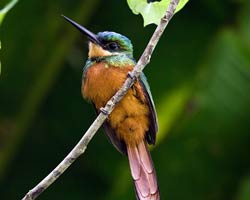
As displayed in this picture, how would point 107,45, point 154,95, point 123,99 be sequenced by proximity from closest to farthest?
point 123,99 < point 107,45 < point 154,95

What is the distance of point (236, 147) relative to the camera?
401cm

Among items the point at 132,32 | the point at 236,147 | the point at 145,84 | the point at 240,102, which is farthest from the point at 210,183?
the point at 145,84

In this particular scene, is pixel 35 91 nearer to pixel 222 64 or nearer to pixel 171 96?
pixel 171 96

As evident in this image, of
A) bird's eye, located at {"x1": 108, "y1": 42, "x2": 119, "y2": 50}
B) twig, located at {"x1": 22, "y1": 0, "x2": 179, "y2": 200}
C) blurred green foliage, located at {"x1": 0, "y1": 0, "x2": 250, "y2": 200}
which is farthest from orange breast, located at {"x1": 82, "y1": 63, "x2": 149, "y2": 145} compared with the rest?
blurred green foliage, located at {"x1": 0, "y1": 0, "x2": 250, "y2": 200}

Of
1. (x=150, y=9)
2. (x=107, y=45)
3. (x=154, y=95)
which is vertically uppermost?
(x=150, y=9)

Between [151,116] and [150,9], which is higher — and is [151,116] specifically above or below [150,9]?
below

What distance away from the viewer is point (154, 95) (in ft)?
13.1

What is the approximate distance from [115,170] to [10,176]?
2.13 ft

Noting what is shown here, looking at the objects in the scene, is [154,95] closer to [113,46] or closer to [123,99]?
[113,46]

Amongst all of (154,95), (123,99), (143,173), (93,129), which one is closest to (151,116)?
(123,99)

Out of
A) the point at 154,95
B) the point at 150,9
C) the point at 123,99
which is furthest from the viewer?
the point at 154,95

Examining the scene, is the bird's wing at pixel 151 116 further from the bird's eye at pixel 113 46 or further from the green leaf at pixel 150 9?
the green leaf at pixel 150 9

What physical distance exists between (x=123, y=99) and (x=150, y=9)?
73 centimetres

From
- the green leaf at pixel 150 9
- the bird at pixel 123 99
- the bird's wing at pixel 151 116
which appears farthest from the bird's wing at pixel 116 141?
the green leaf at pixel 150 9
